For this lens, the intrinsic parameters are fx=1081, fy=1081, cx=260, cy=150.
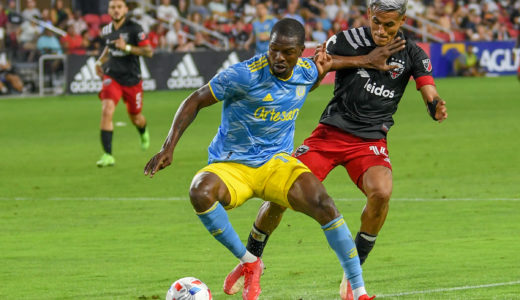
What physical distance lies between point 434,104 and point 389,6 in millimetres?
800

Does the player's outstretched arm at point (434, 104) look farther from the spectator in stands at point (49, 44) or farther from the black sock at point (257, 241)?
the spectator in stands at point (49, 44)

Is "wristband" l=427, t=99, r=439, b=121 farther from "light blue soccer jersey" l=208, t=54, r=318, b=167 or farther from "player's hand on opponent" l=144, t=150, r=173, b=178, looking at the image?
"player's hand on opponent" l=144, t=150, r=173, b=178

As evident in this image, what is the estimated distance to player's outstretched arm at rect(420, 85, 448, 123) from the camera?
26.1 feet

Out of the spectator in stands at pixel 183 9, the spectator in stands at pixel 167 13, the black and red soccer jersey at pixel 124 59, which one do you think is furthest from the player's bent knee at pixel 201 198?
the spectator in stands at pixel 183 9

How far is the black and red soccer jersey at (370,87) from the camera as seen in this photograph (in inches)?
326

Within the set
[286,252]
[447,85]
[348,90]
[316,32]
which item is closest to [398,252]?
[286,252]

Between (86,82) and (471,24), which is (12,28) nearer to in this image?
(86,82)

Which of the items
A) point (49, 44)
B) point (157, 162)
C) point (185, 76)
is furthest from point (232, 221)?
point (49, 44)

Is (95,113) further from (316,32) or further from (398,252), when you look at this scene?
(398,252)

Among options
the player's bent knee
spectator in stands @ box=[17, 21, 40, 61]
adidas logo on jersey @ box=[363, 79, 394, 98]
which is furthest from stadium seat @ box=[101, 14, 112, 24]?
the player's bent knee

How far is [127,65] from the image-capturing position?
1761 cm

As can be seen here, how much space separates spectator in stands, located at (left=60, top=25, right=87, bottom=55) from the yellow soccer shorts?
24759 millimetres

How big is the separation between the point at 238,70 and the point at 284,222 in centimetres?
423

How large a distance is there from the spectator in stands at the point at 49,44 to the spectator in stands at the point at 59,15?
85.6 inches
